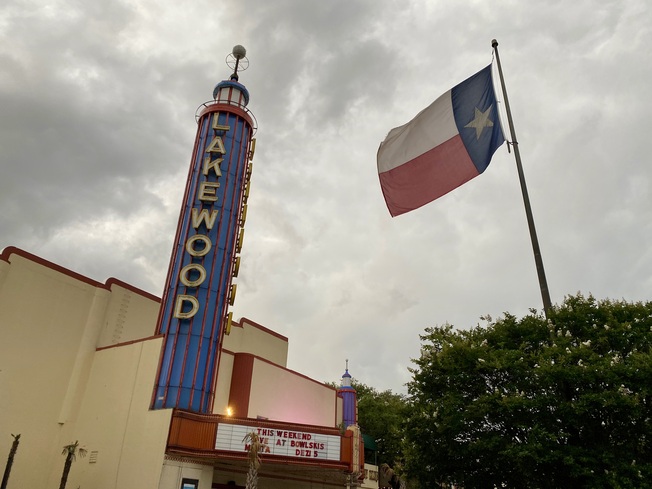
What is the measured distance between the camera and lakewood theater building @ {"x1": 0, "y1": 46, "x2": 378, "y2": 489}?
25359 millimetres

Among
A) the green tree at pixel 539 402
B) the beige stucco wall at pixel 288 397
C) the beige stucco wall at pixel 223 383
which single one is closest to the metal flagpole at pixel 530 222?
the green tree at pixel 539 402

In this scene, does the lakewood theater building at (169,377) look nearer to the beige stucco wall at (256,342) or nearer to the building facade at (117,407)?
the building facade at (117,407)

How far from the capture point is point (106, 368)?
29703mm

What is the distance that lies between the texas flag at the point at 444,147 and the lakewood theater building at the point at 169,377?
13311mm

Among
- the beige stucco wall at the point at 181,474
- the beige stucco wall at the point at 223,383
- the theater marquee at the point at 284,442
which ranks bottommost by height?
the beige stucco wall at the point at 181,474

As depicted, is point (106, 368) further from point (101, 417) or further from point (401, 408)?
point (401, 408)

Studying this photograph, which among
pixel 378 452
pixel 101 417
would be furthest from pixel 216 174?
pixel 378 452

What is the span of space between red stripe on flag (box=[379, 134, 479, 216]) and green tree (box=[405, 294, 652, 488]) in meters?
6.40

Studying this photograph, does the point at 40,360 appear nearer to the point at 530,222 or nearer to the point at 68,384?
the point at 68,384

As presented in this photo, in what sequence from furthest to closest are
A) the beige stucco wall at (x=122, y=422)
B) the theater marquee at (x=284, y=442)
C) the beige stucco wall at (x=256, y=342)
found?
the beige stucco wall at (x=256, y=342), the theater marquee at (x=284, y=442), the beige stucco wall at (x=122, y=422)

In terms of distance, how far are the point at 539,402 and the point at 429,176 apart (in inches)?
373

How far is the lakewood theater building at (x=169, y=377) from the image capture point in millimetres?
25359

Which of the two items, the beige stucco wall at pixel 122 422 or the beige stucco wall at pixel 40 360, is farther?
the beige stucco wall at pixel 40 360

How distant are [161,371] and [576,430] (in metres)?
19.2
